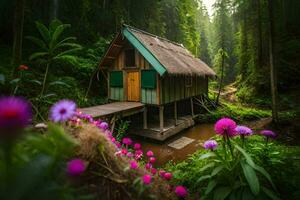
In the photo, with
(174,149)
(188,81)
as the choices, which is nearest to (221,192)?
(174,149)

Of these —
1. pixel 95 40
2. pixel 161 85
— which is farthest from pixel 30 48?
pixel 161 85

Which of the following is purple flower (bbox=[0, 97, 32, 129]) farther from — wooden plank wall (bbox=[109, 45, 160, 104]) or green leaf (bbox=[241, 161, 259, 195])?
wooden plank wall (bbox=[109, 45, 160, 104])

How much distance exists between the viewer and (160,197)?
7.38 ft

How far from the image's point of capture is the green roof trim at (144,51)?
9.92m

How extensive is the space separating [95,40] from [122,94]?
641 cm

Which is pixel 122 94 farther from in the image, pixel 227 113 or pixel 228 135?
pixel 228 135

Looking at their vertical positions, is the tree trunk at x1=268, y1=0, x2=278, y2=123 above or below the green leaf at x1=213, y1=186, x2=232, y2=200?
above

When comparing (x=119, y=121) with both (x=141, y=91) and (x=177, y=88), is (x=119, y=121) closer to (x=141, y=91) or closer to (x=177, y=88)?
(x=141, y=91)

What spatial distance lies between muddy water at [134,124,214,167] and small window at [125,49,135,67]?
4.47m

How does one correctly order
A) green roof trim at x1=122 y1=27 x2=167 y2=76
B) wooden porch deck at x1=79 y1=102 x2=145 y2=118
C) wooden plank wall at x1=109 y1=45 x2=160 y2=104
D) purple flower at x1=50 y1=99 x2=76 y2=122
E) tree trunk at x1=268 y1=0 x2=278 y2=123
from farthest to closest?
1. wooden plank wall at x1=109 y1=45 x2=160 y2=104
2. tree trunk at x1=268 y1=0 x2=278 y2=123
3. green roof trim at x1=122 y1=27 x2=167 y2=76
4. wooden porch deck at x1=79 y1=102 x2=145 y2=118
5. purple flower at x1=50 y1=99 x2=76 y2=122

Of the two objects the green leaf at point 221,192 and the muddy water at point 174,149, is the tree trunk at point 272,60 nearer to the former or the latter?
the muddy water at point 174,149

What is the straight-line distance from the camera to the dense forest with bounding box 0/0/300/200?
122cm

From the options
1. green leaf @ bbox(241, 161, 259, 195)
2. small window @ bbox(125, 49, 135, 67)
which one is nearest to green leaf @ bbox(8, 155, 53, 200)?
green leaf @ bbox(241, 161, 259, 195)

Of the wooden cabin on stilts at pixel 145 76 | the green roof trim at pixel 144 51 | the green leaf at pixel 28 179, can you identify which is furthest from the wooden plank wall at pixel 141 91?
the green leaf at pixel 28 179
